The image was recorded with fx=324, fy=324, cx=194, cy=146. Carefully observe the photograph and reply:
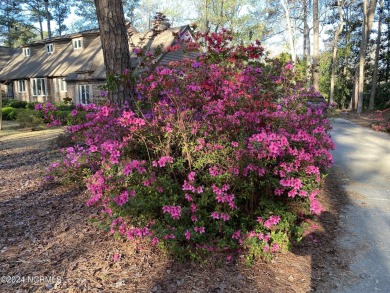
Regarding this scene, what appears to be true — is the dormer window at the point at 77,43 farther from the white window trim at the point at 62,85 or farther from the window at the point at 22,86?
the window at the point at 22,86

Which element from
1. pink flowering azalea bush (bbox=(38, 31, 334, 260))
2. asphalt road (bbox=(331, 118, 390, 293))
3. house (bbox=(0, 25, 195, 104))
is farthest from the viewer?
house (bbox=(0, 25, 195, 104))

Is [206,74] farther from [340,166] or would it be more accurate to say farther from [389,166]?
[389,166]

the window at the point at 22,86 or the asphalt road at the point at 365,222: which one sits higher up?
the window at the point at 22,86

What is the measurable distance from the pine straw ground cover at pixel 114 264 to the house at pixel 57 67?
1728 cm

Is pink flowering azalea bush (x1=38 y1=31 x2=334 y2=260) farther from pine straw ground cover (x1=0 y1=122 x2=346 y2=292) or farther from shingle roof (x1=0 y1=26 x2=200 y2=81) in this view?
shingle roof (x1=0 y1=26 x2=200 y2=81)

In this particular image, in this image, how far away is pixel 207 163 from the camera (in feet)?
10.7

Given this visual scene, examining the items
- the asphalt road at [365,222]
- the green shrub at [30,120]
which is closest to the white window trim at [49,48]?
the green shrub at [30,120]

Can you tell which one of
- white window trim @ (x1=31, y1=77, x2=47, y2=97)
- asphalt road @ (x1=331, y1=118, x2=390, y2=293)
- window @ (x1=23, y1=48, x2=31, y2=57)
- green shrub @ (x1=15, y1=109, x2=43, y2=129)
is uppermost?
window @ (x1=23, y1=48, x2=31, y2=57)

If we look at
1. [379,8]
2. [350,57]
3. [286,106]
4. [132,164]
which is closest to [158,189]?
[132,164]

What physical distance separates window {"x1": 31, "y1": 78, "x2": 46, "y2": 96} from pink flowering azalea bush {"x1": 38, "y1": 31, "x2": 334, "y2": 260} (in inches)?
980

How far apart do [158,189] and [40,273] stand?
1210mm

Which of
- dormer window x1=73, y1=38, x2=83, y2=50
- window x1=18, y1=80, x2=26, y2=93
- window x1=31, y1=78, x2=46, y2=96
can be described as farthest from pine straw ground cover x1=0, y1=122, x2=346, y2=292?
window x1=18, y1=80, x2=26, y2=93

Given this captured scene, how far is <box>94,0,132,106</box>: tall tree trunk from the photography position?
408 centimetres

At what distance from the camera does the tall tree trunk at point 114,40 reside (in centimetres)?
408
